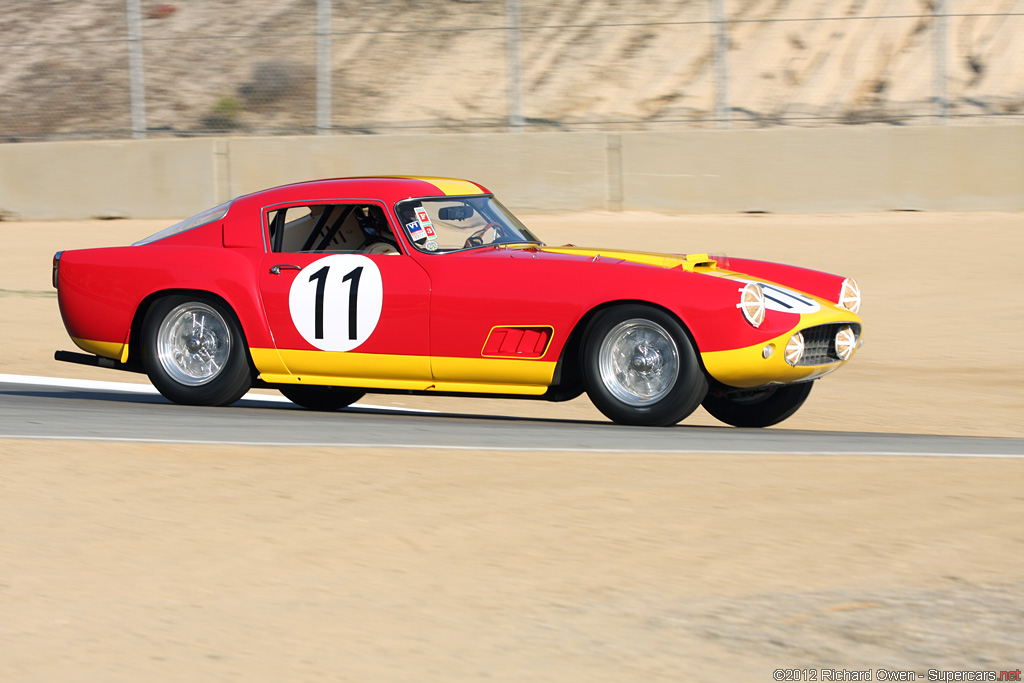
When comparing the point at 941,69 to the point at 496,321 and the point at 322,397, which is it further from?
the point at 496,321

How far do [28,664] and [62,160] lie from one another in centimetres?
1476

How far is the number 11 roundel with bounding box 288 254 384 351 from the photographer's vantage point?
7.73m

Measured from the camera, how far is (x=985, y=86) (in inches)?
767

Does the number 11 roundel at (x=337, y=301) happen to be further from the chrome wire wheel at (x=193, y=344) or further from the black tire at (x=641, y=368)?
the black tire at (x=641, y=368)

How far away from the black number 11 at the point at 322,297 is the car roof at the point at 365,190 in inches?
19.9

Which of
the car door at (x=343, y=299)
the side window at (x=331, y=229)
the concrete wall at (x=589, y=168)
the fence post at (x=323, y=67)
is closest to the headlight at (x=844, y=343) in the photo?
the car door at (x=343, y=299)

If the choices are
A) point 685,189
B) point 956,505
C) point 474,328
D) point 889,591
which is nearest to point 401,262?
point 474,328

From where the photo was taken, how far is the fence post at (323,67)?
54.6ft

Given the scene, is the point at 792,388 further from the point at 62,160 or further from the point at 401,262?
the point at 62,160

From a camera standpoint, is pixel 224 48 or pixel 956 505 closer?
pixel 956 505

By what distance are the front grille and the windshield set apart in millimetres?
1914

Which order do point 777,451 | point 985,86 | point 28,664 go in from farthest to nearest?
point 985,86 → point 777,451 → point 28,664

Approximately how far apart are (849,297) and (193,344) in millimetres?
3926

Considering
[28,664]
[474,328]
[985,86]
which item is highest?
[985,86]
